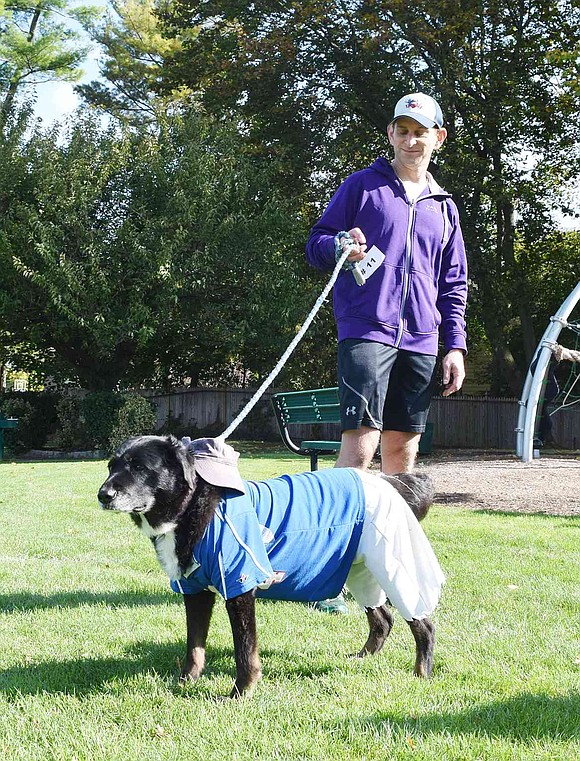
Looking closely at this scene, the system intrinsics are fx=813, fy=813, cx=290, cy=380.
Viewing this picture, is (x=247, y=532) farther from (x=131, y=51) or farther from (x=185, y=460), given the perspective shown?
(x=131, y=51)

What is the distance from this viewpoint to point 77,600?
183 inches

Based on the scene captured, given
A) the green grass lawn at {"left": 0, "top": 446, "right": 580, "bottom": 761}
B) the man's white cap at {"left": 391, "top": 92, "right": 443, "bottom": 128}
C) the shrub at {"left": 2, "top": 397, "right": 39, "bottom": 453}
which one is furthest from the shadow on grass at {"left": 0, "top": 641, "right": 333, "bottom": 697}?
the shrub at {"left": 2, "top": 397, "right": 39, "bottom": 453}

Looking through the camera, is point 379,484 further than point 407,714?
Yes

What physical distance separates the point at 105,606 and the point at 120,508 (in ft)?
5.55

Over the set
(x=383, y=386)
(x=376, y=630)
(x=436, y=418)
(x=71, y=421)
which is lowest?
(x=376, y=630)

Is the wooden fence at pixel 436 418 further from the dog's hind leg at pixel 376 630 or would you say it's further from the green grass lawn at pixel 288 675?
the dog's hind leg at pixel 376 630

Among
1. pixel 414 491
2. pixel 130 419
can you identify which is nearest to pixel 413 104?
pixel 414 491

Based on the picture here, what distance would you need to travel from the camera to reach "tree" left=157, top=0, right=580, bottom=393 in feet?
65.6

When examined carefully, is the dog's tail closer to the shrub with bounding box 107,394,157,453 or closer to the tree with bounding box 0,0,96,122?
the shrub with bounding box 107,394,157,453

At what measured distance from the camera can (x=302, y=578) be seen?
3.25 m

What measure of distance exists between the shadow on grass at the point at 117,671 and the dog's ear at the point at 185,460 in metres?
0.85

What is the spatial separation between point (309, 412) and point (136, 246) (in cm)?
1116

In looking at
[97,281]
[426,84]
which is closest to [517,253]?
[426,84]

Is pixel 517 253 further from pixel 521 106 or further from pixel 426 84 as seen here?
pixel 426 84
